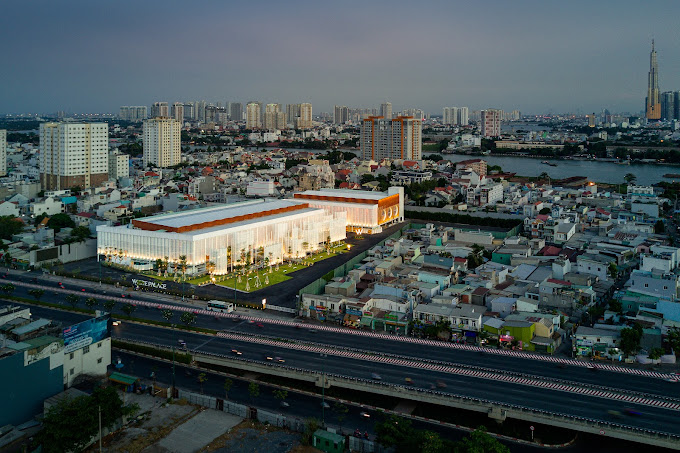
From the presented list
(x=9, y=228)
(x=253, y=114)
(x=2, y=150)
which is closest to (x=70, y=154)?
(x=2, y=150)

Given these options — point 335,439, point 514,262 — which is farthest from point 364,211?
point 335,439

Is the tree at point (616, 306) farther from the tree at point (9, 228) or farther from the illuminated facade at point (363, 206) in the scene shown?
the tree at point (9, 228)

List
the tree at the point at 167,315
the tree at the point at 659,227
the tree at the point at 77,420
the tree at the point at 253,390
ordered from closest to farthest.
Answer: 1. the tree at the point at 77,420
2. the tree at the point at 253,390
3. the tree at the point at 167,315
4. the tree at the point at 659,227

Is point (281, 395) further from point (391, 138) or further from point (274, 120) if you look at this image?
point (274, 120)

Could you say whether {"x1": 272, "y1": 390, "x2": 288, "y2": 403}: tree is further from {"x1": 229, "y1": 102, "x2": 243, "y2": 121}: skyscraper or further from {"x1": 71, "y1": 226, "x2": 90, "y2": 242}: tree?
{"x1": 229, "y1": 102, "x2": 243, "y2": 121}: skyscraper

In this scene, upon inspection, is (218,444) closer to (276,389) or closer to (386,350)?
(276,389)

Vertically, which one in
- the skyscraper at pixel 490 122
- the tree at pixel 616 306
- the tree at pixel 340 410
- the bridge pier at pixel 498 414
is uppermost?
the skyscraper at pixel 490 122

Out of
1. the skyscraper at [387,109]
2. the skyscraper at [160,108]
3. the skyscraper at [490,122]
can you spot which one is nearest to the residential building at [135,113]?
the skyscraper at [160,108]

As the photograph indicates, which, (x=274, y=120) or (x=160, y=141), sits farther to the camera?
(x=274, y=120)
